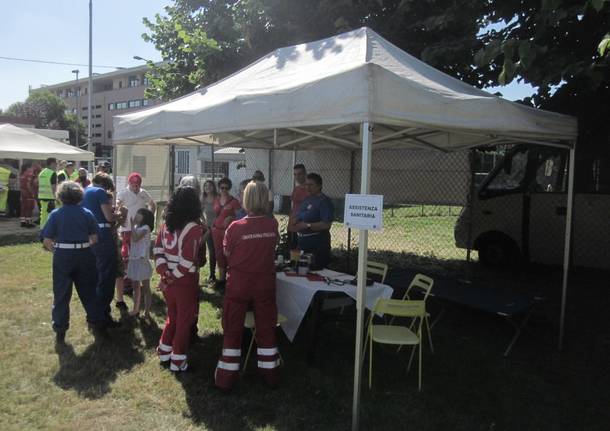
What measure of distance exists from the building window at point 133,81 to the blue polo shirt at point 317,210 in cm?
5415

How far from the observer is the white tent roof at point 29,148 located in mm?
12633

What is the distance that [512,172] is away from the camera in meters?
8.12

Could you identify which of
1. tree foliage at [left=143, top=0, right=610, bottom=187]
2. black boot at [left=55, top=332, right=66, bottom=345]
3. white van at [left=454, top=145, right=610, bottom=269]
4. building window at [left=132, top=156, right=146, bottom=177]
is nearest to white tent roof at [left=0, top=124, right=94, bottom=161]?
building window at [left=132, top=156, right=146, bottom=177]

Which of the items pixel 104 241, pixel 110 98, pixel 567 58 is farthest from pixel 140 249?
pixel 110 98

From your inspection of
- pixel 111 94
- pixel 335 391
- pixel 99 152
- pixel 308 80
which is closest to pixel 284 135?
pixel 308 80

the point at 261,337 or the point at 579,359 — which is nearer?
the point at 261,337

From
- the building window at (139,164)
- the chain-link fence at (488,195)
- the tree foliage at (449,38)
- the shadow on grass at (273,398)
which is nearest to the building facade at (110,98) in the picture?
the building window at (139,164)

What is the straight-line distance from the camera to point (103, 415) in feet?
11.6

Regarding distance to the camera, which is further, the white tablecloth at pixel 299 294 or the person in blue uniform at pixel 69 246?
the person in blue uniform at pixel 69 246

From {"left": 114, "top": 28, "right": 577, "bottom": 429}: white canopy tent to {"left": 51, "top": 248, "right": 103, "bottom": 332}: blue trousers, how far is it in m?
1.48

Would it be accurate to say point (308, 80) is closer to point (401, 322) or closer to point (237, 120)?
point (237, 120)

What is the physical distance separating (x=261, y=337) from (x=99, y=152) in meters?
50.9

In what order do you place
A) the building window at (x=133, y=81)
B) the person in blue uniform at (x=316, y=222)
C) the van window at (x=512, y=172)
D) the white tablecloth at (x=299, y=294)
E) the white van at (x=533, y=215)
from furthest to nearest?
the building window at (x=133, y=81) < the van window at (x=512, y=172) < the white van at (x=533, y=215) < the person in blue uniform at (x=316, y=222) < the white tablecloth at (x=299, y=294)

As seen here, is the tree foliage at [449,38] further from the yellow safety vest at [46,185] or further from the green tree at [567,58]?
the yellow safety vest at [46,185]
